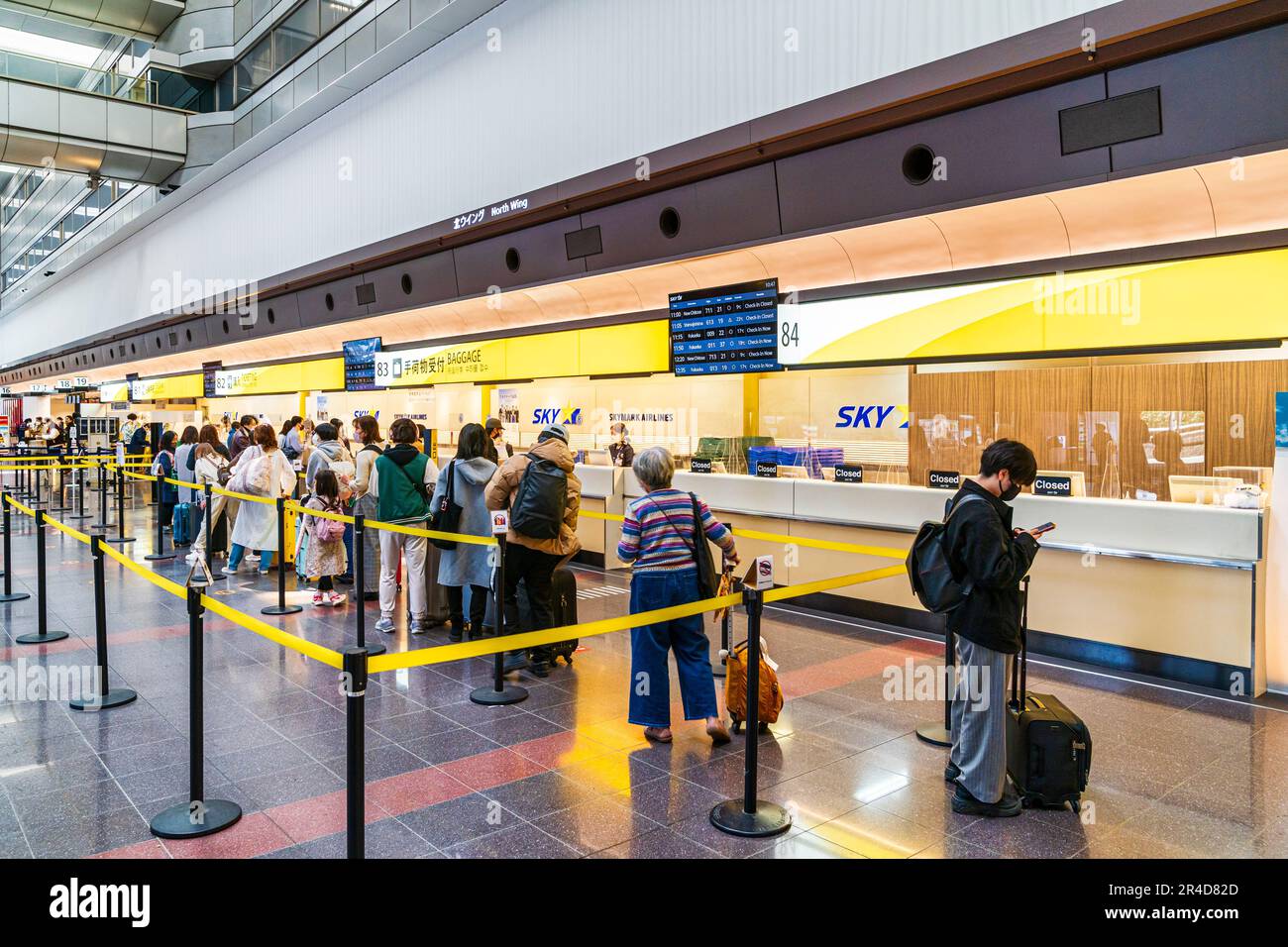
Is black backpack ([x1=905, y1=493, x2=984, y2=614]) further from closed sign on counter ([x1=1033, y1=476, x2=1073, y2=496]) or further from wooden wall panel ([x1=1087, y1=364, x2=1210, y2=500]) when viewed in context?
wooden wall panel ([x1=1087, y1=364, x2=1210, y2=500])

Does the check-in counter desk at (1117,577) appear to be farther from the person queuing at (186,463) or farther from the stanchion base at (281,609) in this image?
the person queuing at (186,463)

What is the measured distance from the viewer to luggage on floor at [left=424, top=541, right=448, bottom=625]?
7500 millimetres

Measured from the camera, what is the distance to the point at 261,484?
9.59 metres

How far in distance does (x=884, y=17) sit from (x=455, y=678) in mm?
5589

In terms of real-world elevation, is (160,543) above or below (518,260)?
below

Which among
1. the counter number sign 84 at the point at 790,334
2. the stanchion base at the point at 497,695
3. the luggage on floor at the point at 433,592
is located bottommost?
the stanchion base at the point at 497,695

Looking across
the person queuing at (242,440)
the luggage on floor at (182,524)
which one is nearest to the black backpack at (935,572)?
the person queuing at (242,440)

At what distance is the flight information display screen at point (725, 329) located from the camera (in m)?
8.67

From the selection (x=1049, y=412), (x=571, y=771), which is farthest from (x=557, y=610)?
(x=1049, y=412)

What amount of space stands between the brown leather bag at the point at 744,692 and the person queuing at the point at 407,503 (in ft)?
11.4

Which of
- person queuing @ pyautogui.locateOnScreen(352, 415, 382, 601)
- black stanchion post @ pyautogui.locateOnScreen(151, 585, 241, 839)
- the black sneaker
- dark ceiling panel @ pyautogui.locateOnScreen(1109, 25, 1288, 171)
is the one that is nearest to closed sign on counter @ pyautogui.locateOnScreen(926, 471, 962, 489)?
dark ceiling panel @ pyautogui.locateOnScreen(1109, 25, 1288, 171)

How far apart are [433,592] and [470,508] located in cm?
112

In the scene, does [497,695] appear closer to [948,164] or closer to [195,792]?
[195,792]

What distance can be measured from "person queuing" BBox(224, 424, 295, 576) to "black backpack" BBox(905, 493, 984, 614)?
771cm
